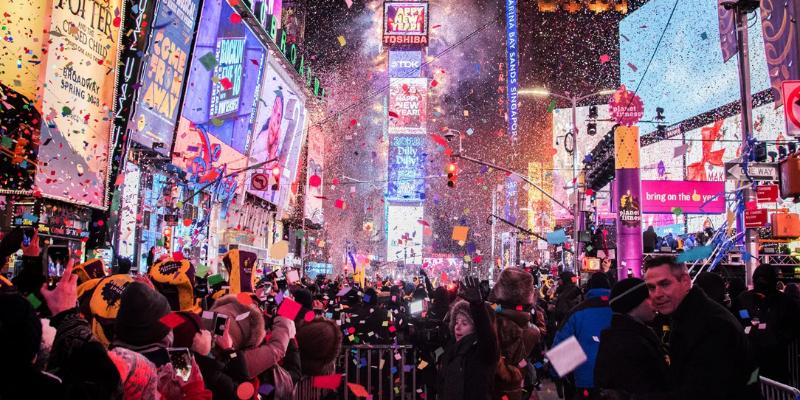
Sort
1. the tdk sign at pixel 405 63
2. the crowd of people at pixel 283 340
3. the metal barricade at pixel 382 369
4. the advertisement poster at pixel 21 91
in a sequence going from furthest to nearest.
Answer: the tdk sign at pixel 405 63 < the advertisement poster at pixel 21 91 < the metal barricade at pixel 382 369 < the crowd of people at pixel 283 340

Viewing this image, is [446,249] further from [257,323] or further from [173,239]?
[257,323]

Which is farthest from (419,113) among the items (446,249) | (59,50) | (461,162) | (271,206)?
(59,50)

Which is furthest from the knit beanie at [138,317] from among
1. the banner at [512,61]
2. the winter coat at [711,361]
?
the banner at [512,61]

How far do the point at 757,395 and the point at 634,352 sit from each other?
0.67 metres

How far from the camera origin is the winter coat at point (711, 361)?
11.7 ft

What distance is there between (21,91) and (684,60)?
1446 inches

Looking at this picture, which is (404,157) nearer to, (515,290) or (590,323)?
(515,290)

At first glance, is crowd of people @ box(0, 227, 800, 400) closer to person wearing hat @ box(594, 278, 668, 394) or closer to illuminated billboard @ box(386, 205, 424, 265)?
person wearing hat @ box(594, 278, 668, 394)

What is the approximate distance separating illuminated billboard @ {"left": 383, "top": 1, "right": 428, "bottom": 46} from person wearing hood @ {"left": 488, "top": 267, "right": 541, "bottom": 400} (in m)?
110

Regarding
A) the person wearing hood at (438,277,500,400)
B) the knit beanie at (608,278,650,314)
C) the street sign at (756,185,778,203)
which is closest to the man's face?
the knit beanie at (608,278,650,314)

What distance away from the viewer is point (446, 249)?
126062 millimetres

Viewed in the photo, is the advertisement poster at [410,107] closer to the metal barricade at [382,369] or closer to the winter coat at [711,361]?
the metal barricade at [382,369]

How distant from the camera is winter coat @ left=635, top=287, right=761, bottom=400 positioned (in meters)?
3.56

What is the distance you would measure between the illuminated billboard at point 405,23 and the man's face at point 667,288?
11165 centimetres
